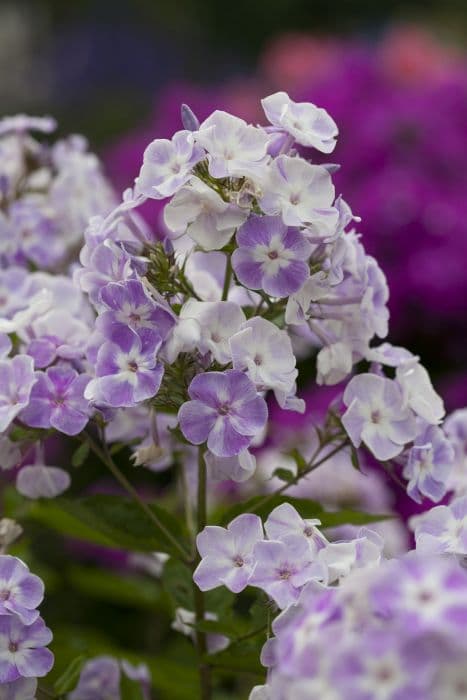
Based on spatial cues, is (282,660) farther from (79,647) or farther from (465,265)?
(465,265)

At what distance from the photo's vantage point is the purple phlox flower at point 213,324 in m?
0.55

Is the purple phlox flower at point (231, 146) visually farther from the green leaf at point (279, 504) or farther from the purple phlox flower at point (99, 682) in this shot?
the purple phlox flower at point (99, 682)

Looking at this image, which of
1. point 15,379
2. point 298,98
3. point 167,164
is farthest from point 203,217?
point 298,98

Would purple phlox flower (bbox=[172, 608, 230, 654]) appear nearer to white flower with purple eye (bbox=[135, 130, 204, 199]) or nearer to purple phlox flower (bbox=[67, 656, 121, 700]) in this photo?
purple phlox flower (bbox=[67, 656, 121, 700])

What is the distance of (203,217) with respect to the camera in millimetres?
561

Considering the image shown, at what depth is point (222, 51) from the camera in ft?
14.9

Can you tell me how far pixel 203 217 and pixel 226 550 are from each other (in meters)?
0.17

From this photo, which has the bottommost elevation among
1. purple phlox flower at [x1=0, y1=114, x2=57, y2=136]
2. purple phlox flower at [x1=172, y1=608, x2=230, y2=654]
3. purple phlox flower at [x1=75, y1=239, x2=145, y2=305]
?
purple phlox flower at [x1=172, y1=608, x2=230, y2=654]

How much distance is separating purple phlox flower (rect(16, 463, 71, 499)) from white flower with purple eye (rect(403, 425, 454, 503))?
204 mm

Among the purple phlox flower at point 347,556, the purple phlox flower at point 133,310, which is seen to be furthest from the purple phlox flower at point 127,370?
the purple phlox flower at point 347,556

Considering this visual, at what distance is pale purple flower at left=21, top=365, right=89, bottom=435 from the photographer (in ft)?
1.94

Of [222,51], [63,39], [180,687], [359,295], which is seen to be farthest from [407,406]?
[222,51]

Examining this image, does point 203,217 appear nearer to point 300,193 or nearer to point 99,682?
point 300,193

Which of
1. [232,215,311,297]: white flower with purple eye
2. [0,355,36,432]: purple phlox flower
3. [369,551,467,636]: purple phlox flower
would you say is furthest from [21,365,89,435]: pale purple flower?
[369,551,467,636]: purple phlox flower
